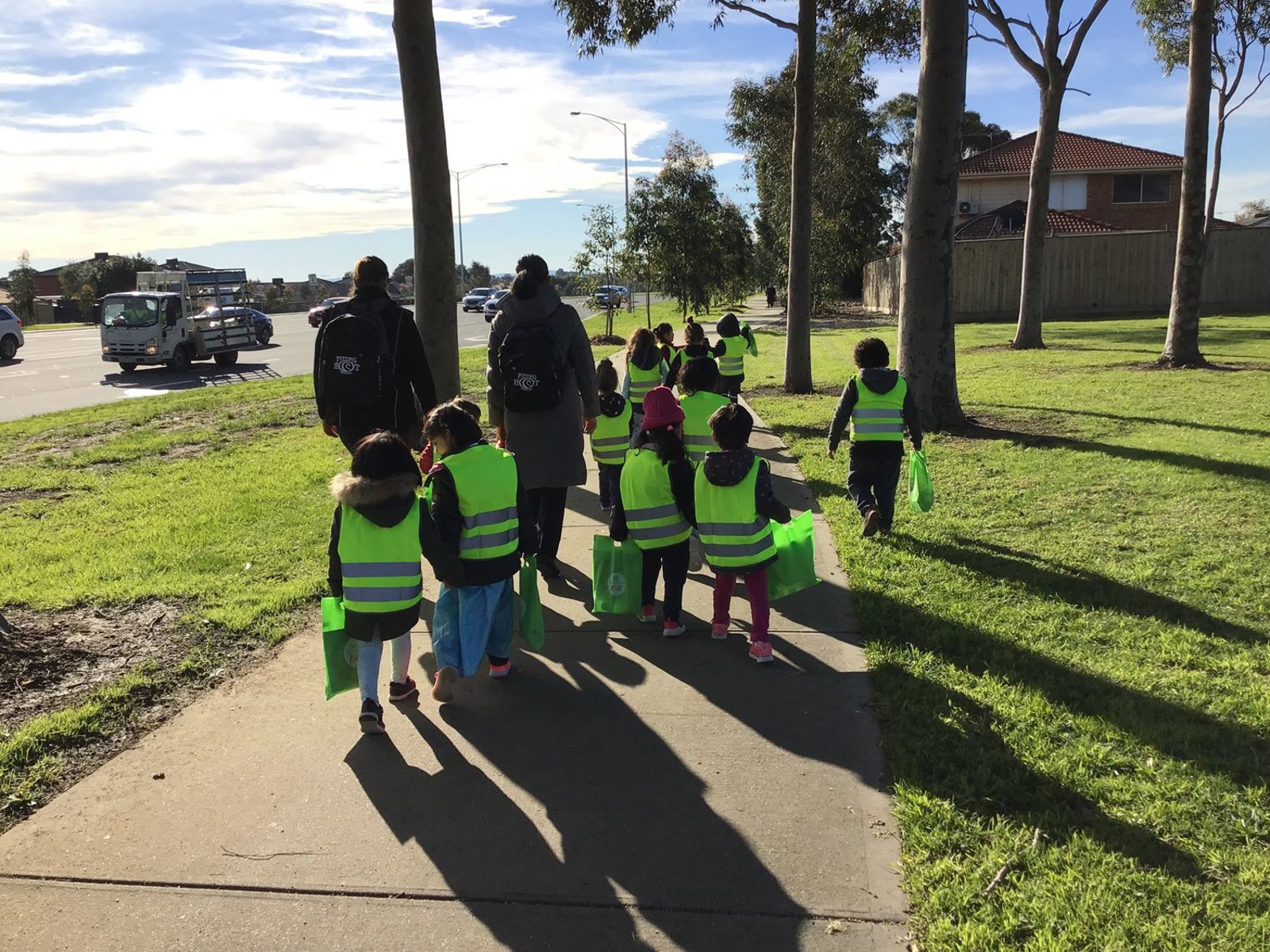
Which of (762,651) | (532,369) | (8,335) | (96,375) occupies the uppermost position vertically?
(532,369)

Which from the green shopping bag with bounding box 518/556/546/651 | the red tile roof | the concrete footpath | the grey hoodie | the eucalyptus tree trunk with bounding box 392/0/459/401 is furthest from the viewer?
the red tile roof

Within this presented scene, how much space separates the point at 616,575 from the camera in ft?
16.6

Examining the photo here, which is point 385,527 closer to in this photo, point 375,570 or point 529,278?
point 375,570

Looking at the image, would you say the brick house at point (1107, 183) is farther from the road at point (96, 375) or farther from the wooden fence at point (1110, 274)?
the road at point (96, 375)

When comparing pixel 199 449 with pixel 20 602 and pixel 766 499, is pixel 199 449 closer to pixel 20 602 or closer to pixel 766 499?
pixel 20 602

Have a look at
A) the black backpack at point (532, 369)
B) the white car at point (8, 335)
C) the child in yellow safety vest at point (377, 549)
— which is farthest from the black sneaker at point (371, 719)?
the white car at point (8, 335)

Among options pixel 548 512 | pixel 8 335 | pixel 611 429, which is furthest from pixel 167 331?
pixel 548 512

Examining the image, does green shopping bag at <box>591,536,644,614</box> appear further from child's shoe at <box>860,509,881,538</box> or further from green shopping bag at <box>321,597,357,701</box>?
child's shoe at <box>860,509,881,538</box>

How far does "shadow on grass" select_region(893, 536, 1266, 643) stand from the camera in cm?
478

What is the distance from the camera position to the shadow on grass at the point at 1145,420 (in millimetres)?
9555

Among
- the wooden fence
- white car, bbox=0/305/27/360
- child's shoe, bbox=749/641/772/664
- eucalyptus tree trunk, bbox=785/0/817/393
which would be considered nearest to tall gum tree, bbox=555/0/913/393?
eucalyptus tree trunk, bbox=785/0/817/393

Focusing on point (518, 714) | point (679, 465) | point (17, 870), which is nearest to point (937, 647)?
point (679, 465)

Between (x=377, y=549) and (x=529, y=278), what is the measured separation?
7.05ft

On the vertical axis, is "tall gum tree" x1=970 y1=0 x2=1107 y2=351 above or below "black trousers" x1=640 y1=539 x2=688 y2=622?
above
